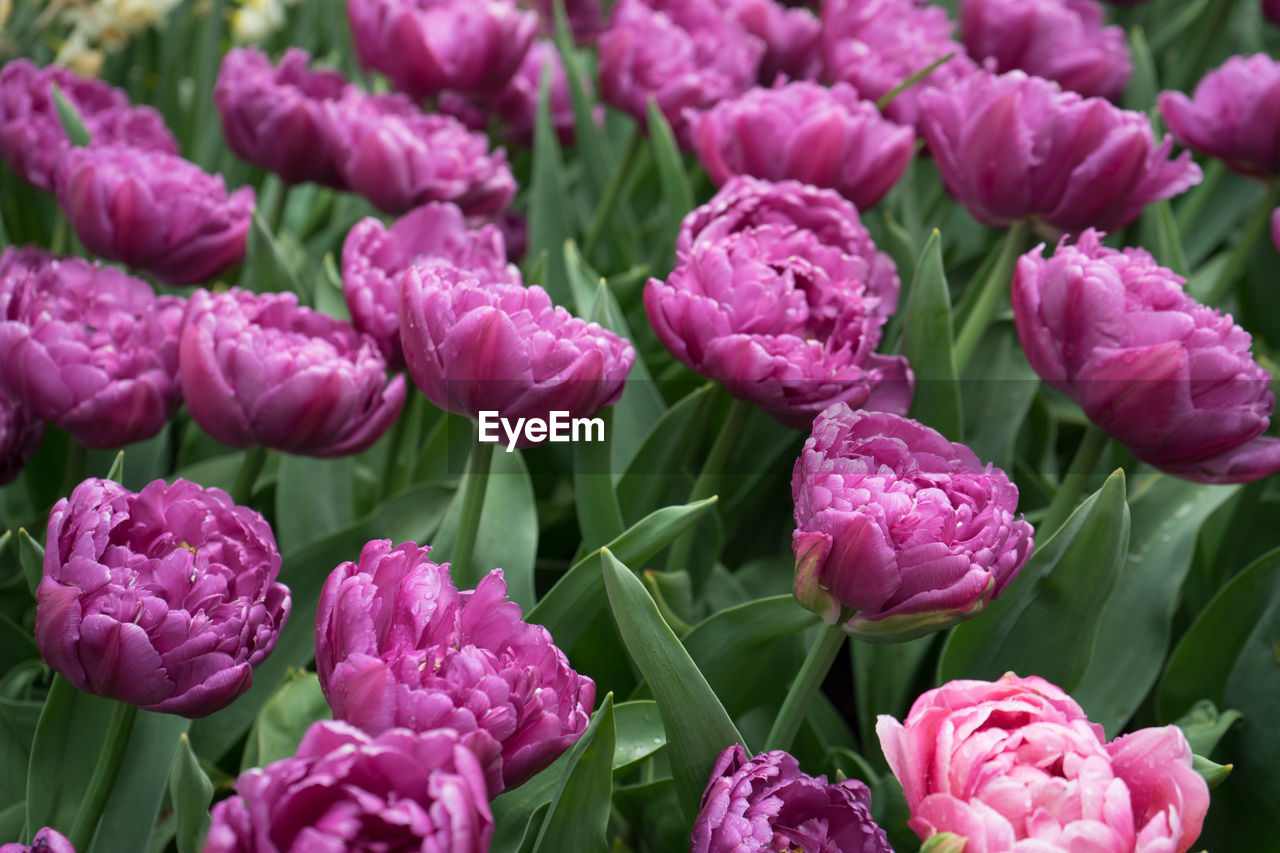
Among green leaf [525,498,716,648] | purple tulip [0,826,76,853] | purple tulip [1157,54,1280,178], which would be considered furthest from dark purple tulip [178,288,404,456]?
purple tulip [1157,54,1280,178]

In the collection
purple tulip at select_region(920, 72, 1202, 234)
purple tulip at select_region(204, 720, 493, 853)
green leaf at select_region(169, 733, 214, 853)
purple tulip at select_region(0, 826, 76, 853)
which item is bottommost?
green leaf at select_region(169, 733, 214, 853)

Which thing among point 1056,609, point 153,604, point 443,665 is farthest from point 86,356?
point 1056,609

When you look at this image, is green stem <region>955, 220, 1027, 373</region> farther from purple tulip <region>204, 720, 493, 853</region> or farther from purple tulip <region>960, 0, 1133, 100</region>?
purple tulip <region>204, 720, 493, 853</region>

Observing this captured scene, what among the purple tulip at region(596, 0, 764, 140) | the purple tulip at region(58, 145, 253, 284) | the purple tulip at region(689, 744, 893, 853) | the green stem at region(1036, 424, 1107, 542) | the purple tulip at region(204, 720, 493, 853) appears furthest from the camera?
the purple tulip at region(596, 0, 764, 140)

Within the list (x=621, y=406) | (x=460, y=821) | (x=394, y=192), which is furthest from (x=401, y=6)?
(x=460, y=821)

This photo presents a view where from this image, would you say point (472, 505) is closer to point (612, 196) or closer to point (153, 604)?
point (153, 604)

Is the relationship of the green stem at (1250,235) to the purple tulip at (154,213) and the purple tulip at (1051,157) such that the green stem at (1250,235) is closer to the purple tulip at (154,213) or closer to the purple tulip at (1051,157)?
the purple tulip at (1051,157)
